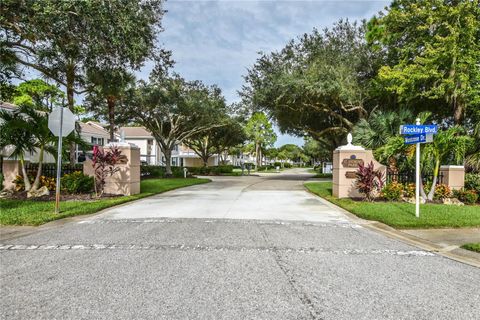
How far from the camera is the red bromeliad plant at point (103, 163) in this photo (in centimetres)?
1288

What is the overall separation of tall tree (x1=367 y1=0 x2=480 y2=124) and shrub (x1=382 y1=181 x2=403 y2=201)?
20.0ft

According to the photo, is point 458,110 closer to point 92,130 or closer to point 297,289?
point 297,289

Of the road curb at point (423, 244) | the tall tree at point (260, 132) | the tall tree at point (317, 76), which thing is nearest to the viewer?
the road curb at point (423, 244)

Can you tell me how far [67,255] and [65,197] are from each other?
26.5 feet

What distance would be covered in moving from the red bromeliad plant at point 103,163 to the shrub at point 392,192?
10.4 metres

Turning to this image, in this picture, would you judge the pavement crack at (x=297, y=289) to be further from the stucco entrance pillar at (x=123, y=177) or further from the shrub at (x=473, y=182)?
the shrub at (x=473, y=182)

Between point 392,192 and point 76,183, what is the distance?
12176 millimetres

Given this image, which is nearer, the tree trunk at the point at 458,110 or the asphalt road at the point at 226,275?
the asphalt road at the point at 226,275

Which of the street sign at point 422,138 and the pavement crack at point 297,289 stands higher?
the street sign at point 422,138

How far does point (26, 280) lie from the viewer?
4297 mm

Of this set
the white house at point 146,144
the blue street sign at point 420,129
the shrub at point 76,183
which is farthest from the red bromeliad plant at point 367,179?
the white house at point 146,144

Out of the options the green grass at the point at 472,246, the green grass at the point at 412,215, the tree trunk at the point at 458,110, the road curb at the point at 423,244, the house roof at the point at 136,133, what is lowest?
the road curb at the point at 423,244

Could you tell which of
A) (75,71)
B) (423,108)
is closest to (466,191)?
(423,108)

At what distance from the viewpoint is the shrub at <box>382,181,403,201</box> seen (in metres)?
12.7
